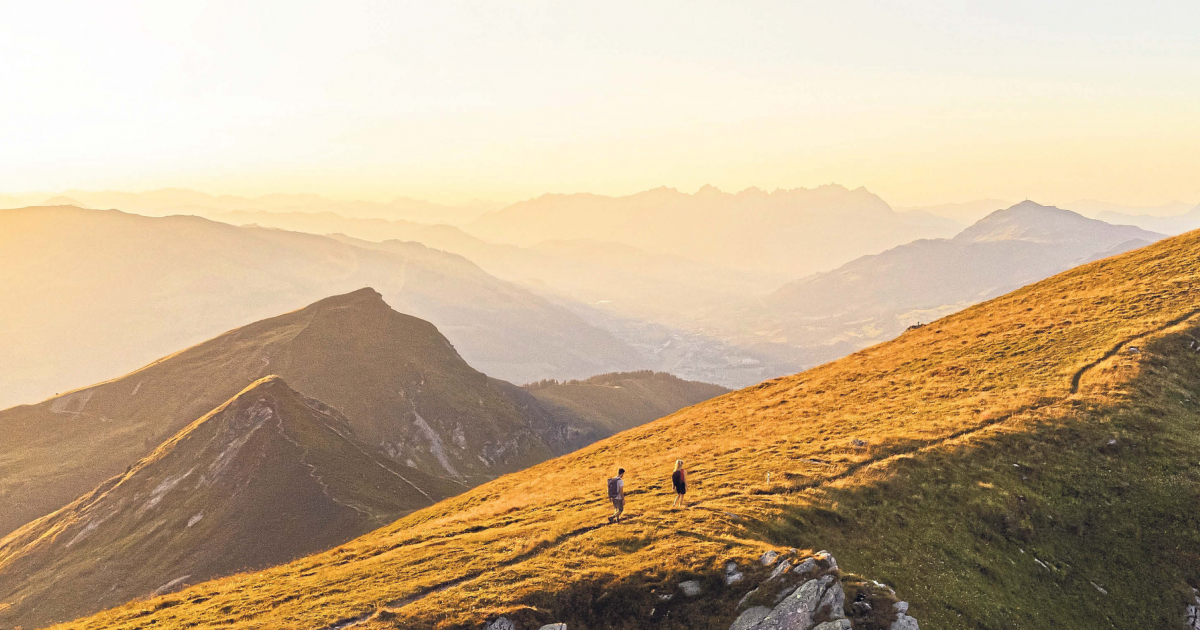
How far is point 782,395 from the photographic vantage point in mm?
72500

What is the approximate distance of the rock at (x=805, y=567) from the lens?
24639mm

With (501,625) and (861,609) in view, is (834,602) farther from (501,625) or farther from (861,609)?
(501,625)

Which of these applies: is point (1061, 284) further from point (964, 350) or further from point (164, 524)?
point (164, 524)

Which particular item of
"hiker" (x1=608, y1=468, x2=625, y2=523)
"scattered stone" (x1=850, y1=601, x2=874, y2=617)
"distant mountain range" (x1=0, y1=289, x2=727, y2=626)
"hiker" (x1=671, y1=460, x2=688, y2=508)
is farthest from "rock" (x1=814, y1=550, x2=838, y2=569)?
"distant mountain range" (x1=0, y1=289, x2=727, y2=626)

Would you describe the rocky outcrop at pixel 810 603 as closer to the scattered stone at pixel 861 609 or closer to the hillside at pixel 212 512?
the scattered stone at pixel 861 609

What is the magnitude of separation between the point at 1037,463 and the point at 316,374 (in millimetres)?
158331

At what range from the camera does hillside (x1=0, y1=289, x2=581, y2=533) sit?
117125mm

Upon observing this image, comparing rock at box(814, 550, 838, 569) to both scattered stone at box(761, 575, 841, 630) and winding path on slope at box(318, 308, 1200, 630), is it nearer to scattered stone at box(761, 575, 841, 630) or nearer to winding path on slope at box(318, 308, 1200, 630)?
scattered stone at box(761, 575, 841, 630)

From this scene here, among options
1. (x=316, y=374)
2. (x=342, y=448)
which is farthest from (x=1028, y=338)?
(x=316, y=374)

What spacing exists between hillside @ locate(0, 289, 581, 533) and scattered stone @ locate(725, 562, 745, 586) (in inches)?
3852

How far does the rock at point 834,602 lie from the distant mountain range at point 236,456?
7101 cm

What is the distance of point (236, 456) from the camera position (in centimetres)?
9238

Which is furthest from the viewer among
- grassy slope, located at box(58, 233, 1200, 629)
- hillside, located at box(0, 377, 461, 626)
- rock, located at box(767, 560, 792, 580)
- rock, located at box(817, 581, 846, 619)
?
hillside, located at box(0, 377, 461, 626)

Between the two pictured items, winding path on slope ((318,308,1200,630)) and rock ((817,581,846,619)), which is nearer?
rock ((817,581,846,619))
